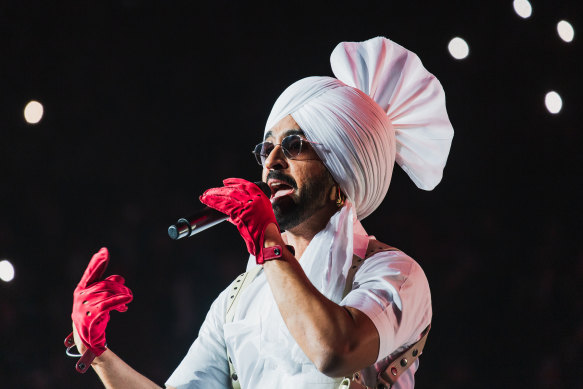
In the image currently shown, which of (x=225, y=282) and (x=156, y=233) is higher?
(x=156, y=233)

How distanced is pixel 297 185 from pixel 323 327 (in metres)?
0.54

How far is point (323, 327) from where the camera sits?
4.56 ft

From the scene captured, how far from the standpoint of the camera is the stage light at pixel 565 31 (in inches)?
99.3

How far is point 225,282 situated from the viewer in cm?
255

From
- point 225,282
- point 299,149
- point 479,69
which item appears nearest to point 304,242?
point 299,149

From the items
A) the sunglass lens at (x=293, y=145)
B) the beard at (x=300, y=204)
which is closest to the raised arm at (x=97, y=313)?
the beard at (x=300, y=204)

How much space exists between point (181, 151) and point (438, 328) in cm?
120

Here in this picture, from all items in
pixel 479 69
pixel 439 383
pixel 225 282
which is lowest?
pixel 439 383

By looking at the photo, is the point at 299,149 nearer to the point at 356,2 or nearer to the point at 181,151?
the point at 181,151

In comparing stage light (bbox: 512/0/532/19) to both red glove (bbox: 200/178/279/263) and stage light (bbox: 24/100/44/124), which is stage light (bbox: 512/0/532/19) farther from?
stage light (bbox: 24/100/44/124)

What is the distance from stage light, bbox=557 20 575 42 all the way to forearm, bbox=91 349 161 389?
1.99 metres

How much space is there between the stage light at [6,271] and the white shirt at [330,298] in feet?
2.71

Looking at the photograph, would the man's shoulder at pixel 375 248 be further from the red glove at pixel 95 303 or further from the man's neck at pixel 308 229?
the red glove at pixel 95 303

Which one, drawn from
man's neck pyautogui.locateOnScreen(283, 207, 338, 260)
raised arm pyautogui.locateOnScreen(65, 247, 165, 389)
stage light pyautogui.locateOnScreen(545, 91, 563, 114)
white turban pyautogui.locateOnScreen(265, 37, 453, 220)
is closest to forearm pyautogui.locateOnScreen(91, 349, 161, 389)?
raised arm pyautogui.locateOnScreen(65, 247, 165, 389)
